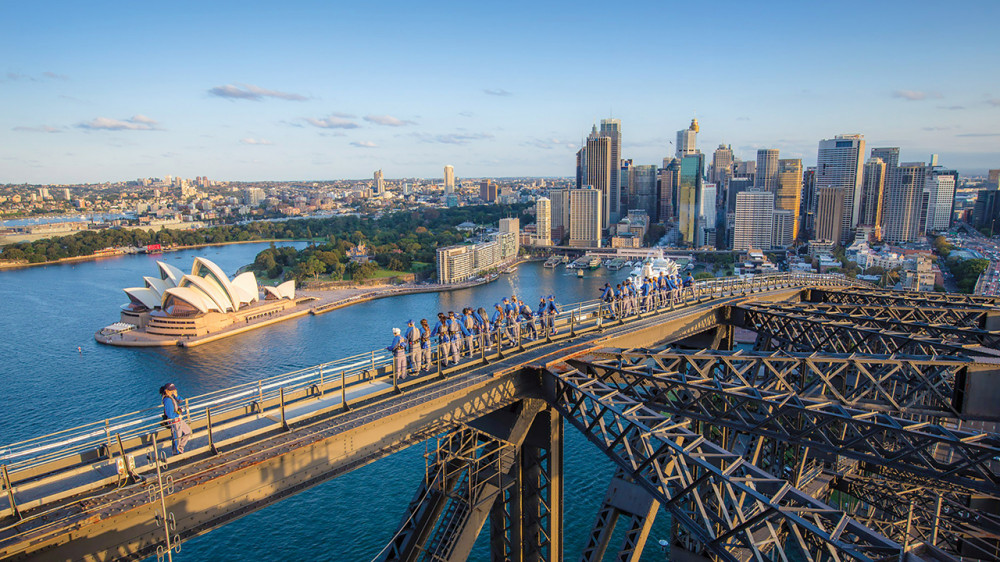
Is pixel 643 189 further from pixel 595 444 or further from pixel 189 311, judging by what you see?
pixel 595 444

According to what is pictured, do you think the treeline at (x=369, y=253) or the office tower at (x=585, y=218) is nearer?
the treeline at (x=369, y=253)

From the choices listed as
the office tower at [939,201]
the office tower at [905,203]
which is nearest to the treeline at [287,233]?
the office tower at [905,203]

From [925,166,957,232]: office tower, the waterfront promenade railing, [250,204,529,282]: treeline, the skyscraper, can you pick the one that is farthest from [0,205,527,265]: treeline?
[925,166,957,232]: office tower

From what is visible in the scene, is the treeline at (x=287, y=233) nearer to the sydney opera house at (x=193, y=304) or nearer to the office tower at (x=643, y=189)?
the office tower at (x=643, y=189)

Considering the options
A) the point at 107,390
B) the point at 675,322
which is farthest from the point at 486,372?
the point at 107,390

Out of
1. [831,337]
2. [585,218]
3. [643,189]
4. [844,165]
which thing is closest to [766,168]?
[844,165]
